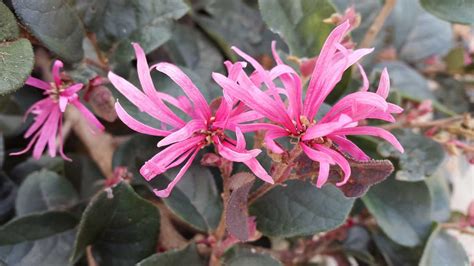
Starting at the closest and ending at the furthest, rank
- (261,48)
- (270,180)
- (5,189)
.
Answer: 1. (270,180)
2. (5,189)
3. (261,48)

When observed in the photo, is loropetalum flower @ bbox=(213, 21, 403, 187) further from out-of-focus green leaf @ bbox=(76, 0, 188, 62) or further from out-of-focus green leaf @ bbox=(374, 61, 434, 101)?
out-of-focus green leaf @ bbox=(374, 61, 434, 101)

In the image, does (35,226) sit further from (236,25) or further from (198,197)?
(236,25)

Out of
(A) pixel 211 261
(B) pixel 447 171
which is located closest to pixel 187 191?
(A) pixel 211 261

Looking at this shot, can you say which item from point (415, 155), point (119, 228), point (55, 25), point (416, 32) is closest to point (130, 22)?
point (55, 25)

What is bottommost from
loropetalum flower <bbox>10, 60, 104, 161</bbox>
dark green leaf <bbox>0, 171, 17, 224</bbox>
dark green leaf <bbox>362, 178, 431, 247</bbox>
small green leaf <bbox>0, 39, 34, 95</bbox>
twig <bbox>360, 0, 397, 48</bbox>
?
dark green leaf <bbox>362, 178, 431, 247</bbox>

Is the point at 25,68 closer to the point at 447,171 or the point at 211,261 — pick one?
the point at 211,261

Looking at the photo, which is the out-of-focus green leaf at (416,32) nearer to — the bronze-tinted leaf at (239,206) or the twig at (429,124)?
the twig at (429,124)

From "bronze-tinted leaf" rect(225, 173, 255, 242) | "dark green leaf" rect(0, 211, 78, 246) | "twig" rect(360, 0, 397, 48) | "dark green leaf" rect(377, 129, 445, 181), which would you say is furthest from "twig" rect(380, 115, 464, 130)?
"dark green leaf" rect(0, 211, 78, 246)
